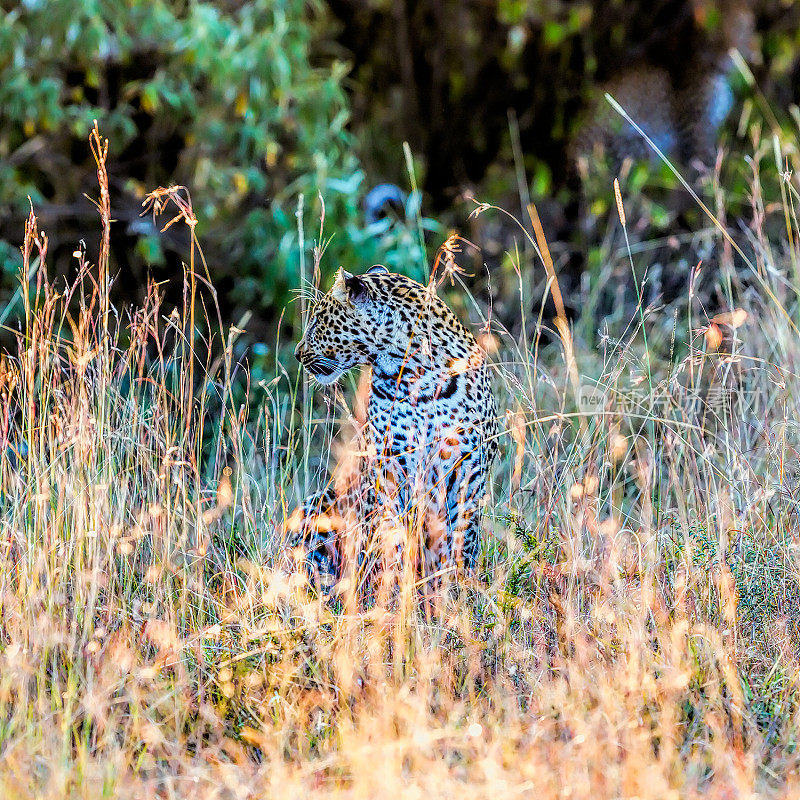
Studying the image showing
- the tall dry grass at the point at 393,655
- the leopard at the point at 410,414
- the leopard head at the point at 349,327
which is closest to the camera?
the tall dry grass at the point at 393,655

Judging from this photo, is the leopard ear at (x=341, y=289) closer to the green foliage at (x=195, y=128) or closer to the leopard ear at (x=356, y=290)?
the leopard ear at (x=356, y=290)

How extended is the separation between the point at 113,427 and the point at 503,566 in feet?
4.79

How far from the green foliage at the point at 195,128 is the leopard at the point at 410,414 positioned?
77.7 inches

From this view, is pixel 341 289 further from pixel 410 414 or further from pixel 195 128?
pixel 195 128

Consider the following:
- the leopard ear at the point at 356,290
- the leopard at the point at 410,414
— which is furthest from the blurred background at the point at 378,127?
the leopard ear at the point at 356,290

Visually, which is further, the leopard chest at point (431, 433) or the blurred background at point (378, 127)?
the blurred background at point (378, 127)

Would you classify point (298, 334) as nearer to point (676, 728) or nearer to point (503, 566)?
point (503, 566)

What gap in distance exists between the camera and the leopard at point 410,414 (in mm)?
3611

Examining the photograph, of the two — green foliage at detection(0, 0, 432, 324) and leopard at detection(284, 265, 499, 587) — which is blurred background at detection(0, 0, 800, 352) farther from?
leopard at detection(284, 265, 499, 587)

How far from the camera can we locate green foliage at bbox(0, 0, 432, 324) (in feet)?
18.8

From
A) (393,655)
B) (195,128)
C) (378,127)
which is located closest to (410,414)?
(393,655)

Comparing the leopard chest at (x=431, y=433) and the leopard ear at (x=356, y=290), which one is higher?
the leopard ear at (x=356, y=290)

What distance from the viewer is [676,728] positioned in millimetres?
2766

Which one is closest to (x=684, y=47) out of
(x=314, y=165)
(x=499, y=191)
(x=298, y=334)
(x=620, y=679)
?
(x=499, y=191)
